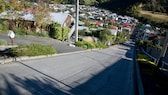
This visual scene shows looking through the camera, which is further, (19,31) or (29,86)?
(19,31)

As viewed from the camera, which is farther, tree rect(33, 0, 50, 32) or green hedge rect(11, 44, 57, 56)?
tree rect(33, 0, 50, 32)

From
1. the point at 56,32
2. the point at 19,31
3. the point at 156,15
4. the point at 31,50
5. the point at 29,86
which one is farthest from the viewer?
the point at 156,15

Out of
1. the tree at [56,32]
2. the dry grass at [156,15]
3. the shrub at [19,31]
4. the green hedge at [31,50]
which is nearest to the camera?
the green hedge at [31,50]

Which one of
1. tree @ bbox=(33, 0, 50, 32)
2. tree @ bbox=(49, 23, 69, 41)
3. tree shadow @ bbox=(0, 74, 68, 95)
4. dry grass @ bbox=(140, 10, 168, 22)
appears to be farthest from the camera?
dry grass @ bbox=(140, 10, 168, 22)

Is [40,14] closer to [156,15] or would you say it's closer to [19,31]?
[19,31]

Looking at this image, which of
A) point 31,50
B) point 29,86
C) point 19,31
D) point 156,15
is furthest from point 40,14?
point 156,15

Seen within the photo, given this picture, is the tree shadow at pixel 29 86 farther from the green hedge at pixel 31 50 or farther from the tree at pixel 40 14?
the tree at pixel 40 14

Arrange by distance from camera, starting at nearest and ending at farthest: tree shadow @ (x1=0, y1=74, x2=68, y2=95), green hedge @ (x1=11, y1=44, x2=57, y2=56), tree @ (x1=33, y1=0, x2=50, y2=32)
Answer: tree shadow @ (x1=0, y1=74, x2=68, y2=95), green hedge @ (x1=11, y1=44, x2=57, y2=56), tree @ (x1=33, y1=0, x2=50, y2=32)

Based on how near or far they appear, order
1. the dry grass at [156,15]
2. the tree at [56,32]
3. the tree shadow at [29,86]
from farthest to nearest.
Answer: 1. the dry grass at [156,15]
2. the tree at [56,32]
3. the tree shadow at [29,86]

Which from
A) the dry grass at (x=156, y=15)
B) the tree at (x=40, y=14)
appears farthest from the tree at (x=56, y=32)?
the dry grass at (x=156, y=15)

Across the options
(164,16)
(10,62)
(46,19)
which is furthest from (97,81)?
(164,16)

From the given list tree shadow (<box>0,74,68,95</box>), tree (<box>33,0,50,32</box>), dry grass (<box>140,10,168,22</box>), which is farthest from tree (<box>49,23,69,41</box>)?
dry grass (<box>140,10,168,22</box>)

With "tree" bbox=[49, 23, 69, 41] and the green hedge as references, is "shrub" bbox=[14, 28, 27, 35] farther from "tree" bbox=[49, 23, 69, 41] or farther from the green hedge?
the green hedge

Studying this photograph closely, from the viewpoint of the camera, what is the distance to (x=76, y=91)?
9.80m
